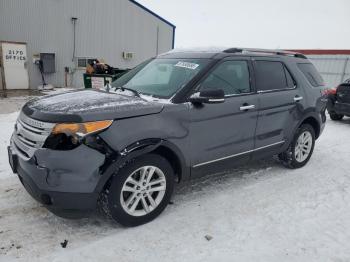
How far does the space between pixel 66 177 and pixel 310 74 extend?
4.21m

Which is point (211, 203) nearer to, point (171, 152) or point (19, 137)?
point (171, 152)

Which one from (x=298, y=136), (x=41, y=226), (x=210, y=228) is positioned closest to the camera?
(x=41, y=226)

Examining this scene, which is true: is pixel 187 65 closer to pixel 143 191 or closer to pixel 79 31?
pixel 143 191

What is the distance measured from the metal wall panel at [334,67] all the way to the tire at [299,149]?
16.4 m

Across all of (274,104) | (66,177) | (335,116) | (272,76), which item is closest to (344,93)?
(335,116)

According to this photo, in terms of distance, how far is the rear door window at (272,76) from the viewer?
4146 millimetres

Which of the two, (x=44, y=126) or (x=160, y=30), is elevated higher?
(x=160, y=30)

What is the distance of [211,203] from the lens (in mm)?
3664

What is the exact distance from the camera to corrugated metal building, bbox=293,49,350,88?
18906mm

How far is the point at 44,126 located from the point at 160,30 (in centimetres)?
1973

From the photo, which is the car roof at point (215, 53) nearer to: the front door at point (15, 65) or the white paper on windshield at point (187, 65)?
the white paper on windshield at point (187, 65)

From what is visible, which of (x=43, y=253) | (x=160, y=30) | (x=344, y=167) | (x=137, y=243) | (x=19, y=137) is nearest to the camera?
(x=43, y=253)

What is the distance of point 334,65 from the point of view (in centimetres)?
1950

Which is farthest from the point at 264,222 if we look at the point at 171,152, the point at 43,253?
the point at 43,253
